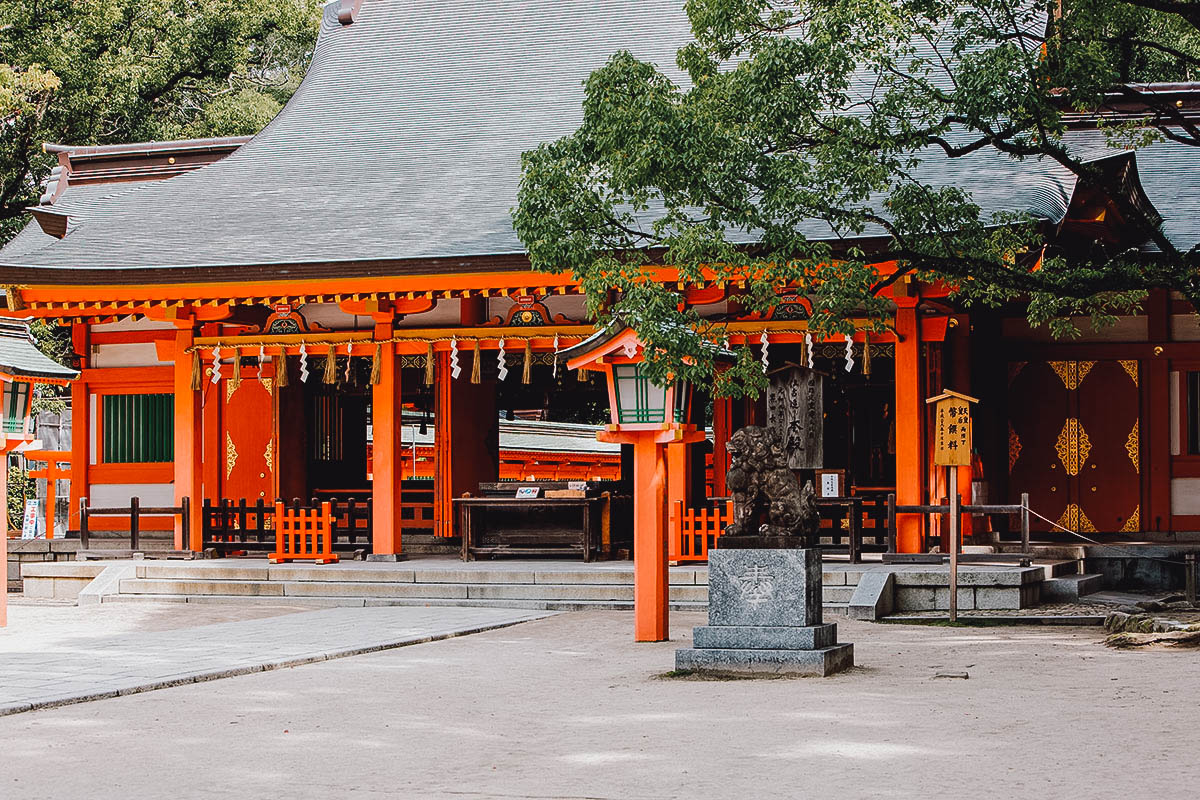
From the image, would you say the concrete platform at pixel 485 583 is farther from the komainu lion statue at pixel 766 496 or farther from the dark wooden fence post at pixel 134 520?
the komainu lion statue at pixel 766 496

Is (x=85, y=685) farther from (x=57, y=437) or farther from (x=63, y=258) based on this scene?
(x=57, y=437)

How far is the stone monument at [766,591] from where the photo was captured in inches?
353

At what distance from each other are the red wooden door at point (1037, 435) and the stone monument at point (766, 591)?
8931 millimetres

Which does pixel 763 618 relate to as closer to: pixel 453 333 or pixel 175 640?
pixel 175 640

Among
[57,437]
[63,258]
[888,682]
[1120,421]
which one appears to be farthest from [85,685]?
[57,437]

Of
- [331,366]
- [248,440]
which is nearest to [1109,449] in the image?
[331,366]

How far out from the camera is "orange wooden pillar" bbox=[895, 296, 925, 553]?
14.2 metres

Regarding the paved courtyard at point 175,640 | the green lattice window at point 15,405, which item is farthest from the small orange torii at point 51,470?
the green lattice window at point 15,405

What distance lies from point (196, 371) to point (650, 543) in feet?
24.2

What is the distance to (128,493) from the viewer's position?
18078 mm

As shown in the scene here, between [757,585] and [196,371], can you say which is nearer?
[757,585]

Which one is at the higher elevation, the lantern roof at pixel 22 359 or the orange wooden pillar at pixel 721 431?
the lantern roof at pixel 22 359

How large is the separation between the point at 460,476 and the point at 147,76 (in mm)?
12980

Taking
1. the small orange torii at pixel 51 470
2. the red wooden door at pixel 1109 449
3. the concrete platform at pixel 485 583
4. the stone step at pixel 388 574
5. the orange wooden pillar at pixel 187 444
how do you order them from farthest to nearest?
1. the small orange torii at pixel 51 470
2. the red wooden door at pixel 1109 449
3. the orange wooden pillar at pixel 187 444
4. the stone step at pixel 388 574
5. the concrete platform at pixel 485 583
